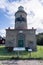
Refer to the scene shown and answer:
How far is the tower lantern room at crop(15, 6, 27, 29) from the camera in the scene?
2155 centimetres

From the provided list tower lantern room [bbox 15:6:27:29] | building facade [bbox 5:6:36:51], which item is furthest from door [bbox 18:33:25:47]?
tower lantern room [bbox 15:6:27:29]

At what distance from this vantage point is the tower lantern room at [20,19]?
21547 mm

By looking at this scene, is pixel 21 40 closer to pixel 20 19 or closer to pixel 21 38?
pixel 21 38

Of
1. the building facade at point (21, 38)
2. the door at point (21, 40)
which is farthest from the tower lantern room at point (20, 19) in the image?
the door at point (21, 40)

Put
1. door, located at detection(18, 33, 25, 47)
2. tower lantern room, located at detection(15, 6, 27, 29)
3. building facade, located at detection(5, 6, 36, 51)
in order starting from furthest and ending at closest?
tower lantern room, located at detection(15, 6, 27, 29) < door, located at detection(18, 33, 25, 47) < building facade, located at detection(5, 6, 36, 51)

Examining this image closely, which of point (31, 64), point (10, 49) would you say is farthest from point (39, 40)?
point (31, 64)

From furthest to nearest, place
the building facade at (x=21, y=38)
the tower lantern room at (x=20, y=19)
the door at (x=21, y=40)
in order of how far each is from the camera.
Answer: the tower lantern room at (x=20, y=19) < the door at (x=21, y=40) < the building facade at (x=21, y=38)

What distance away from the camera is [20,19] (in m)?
21.8

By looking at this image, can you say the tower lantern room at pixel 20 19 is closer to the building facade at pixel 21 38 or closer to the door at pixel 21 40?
the building facade at pixel 21 38

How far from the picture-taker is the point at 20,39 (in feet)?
67.7

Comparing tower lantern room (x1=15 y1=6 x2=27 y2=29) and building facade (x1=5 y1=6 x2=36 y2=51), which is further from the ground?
tower lantern room (x1=15 y1=6 x2=27 y2=29)

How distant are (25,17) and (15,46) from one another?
16.1 feet

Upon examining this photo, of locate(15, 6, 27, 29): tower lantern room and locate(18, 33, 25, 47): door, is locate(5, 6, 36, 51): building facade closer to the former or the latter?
locate(18, 33, 25, 47): door

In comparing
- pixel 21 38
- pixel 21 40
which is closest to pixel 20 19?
pixel 21 38
